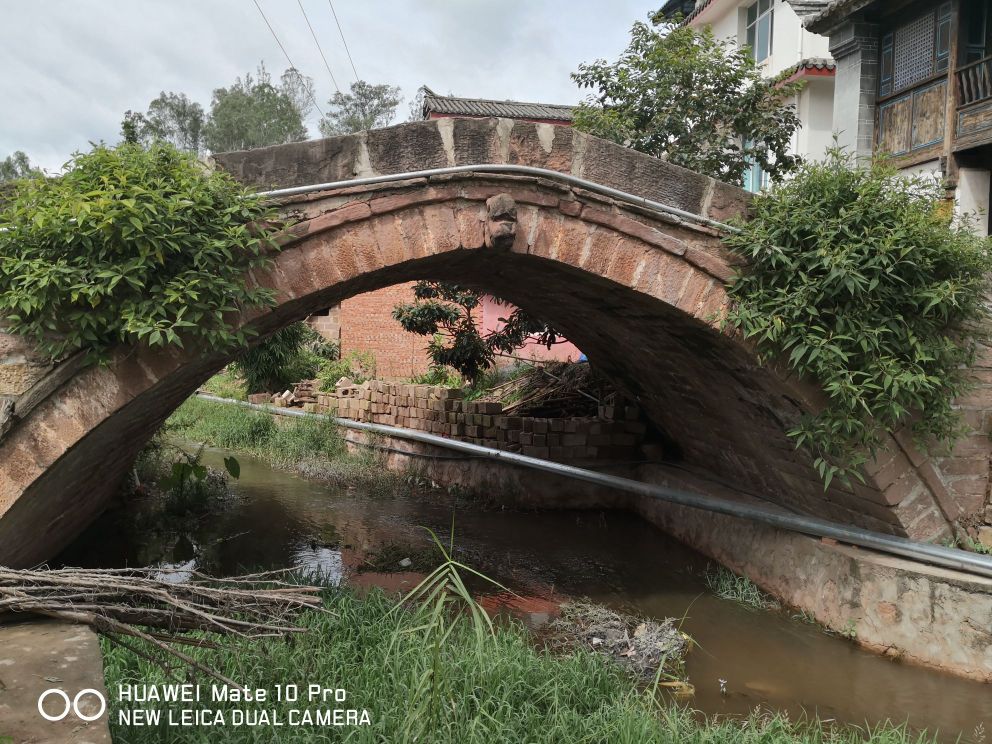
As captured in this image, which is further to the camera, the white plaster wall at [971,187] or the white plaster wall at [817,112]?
the white plaster wall at [817,112]

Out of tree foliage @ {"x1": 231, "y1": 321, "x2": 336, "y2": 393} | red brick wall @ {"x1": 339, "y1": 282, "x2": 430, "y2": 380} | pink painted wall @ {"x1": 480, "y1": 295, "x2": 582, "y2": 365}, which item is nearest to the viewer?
pink painted wall @ {"x1": 480, "y1": 295, "x2": 582, "y2": 365}

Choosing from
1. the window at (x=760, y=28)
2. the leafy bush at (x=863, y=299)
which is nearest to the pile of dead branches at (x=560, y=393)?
the leafy bush at (x=863, y=299)

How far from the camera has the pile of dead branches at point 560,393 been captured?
339 inches

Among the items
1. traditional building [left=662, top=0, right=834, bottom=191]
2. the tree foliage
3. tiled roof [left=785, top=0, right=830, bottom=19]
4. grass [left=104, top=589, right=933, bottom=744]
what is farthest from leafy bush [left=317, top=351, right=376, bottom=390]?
grass [left=104, top=589, right=933, bottom=744]

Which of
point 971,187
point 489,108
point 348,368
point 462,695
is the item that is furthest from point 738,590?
point 489,108

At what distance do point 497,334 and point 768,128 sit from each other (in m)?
3.90

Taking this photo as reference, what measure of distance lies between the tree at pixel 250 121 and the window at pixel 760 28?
1919 cm

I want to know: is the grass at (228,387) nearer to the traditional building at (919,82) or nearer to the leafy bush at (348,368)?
the leafy bush at (348,368)

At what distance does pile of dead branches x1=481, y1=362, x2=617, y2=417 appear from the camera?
8606 millimetres

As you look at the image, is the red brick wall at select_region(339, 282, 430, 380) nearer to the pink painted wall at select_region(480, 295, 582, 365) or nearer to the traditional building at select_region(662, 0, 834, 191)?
the pink painted wall at select_region(480, 295, 582, 365)

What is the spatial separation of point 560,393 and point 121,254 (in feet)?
20.1

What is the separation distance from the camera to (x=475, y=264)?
5.21 meters

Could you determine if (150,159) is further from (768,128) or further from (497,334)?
(768,128)

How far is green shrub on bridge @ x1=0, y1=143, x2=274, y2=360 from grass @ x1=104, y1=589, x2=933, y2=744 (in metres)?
1.48
